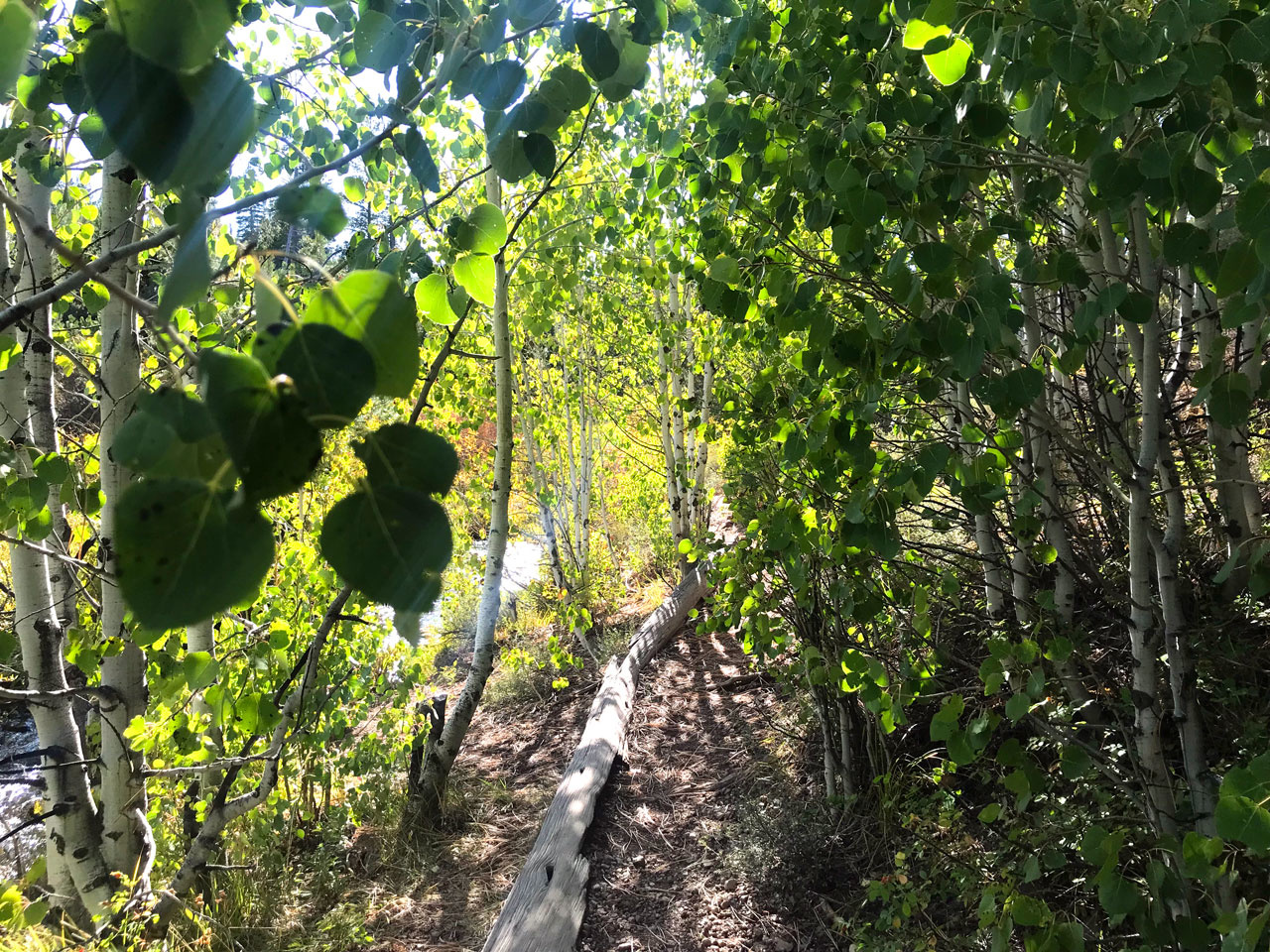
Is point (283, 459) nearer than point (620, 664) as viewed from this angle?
Yes

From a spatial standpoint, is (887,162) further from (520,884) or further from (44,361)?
(520,884)

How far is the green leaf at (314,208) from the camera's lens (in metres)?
0.46

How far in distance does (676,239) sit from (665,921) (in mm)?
2335

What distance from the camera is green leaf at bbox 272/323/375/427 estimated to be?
0.28 m

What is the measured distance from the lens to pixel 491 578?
12.5ft

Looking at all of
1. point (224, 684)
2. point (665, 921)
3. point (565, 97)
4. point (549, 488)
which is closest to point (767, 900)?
point (665, 921)

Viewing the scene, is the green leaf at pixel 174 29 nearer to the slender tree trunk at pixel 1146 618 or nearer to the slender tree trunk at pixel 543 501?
the slender tree trunk at pixel 1146 618

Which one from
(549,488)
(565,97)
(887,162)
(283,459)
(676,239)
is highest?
(549,488)

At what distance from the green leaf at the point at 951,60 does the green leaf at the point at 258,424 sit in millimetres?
1045

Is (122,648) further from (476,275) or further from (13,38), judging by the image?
(13,38)

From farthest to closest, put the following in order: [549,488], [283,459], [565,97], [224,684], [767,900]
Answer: [549,488] → [767,900] → [224,684] → [565,97] → [283,459]

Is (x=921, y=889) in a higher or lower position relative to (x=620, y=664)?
lower

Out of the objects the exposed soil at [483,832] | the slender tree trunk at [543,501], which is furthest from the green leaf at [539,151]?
the slender tree trunk at [543,501]

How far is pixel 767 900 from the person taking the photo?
2648mm
